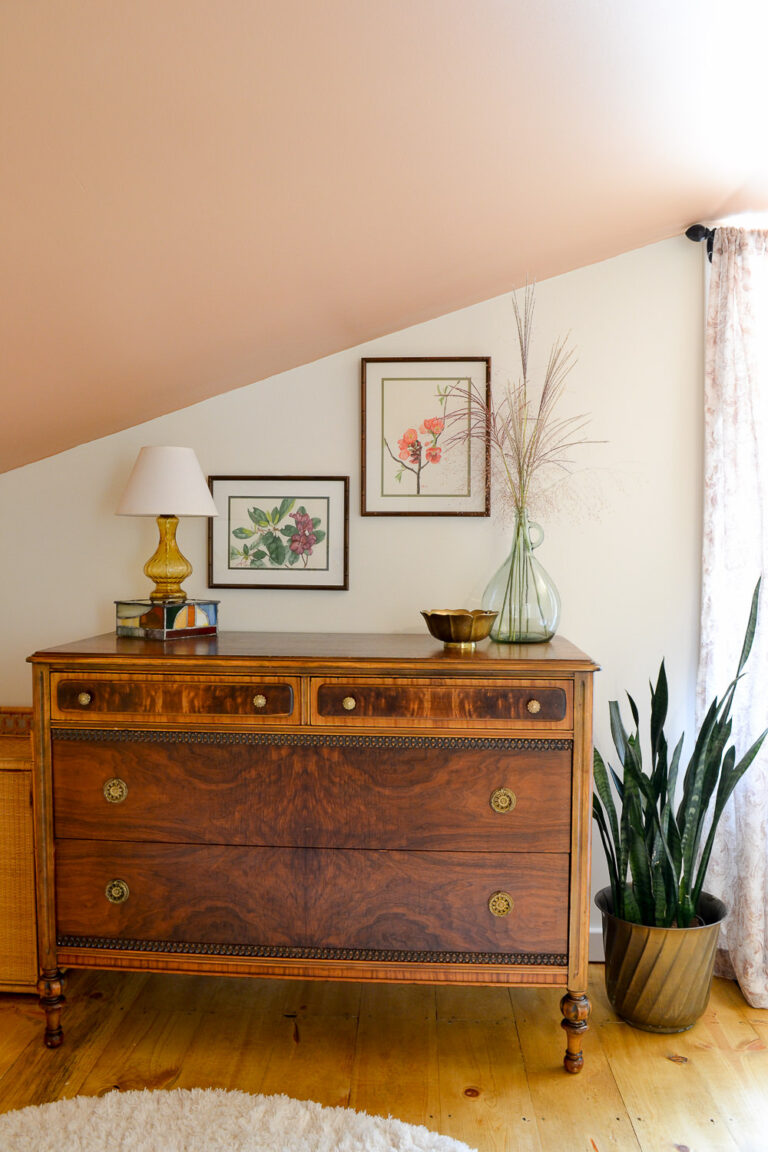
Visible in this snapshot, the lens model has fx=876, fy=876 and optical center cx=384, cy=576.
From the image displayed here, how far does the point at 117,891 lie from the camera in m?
2.25

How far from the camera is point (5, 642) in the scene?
2896mm

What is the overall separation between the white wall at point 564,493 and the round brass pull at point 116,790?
74 centimetres

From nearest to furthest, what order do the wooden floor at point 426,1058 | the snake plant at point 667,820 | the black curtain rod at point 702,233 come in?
the wooden floor at point 426,1058, the snake plant at point 667,820, the black curtain rod at point 702,233

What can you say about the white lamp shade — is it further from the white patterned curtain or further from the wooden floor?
the white patterned curtain

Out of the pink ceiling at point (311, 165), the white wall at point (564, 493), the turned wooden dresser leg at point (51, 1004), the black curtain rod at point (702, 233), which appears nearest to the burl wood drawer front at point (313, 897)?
the turned wooden dresser leg at point (51, 1004)

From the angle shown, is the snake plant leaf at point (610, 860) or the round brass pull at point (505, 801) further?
the snake plant leaf at point (610, 860)

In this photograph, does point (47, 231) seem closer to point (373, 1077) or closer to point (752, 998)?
point (373, 1077)

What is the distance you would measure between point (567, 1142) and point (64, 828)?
1.40m

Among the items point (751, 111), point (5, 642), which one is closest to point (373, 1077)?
point (5, 642)

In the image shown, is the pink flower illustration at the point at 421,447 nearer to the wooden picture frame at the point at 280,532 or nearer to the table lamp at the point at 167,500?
the wooden picture frame at the point at 280,532

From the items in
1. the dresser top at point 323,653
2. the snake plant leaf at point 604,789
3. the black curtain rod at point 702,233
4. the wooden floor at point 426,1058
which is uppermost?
the black curtain rod at point 702,233

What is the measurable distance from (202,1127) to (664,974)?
1.22 meters

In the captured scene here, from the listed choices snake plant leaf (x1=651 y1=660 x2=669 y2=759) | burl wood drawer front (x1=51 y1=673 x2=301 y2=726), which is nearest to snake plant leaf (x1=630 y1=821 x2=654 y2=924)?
snake plant leaf (x1=651 y1=660 x2=669 y2=759)

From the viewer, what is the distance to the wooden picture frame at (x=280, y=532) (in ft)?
9.16
